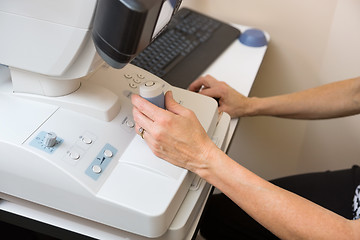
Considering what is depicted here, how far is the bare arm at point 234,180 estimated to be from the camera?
75cm

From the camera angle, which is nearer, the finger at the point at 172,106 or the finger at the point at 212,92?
the finger at the point at 172,106

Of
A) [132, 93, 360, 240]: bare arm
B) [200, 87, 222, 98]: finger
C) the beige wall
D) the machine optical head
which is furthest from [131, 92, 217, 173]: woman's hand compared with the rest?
the beige wall

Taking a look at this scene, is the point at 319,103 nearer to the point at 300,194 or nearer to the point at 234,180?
the point at 300,194

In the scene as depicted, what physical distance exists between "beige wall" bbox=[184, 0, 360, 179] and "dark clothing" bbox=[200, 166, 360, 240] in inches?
13.5

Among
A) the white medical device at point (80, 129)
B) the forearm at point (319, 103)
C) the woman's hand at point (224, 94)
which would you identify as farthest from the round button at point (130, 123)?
the forearm at point (319, 103)

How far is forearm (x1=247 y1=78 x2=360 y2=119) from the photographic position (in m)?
1.12

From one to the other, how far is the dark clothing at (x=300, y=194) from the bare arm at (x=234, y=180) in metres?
0.31

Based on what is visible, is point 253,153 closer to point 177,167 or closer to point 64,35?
point 177,167

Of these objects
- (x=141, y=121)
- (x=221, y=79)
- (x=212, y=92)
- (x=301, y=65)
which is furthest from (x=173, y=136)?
(x=301, y=65)

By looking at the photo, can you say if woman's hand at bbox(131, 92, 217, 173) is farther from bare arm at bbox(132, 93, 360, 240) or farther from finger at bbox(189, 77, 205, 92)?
finger at bbox(189, 77, 205, 92)

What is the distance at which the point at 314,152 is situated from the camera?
1.59m

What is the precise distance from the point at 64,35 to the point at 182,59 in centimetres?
52

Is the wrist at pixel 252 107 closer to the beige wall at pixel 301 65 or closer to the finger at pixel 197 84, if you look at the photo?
the finger at pixel 197 84

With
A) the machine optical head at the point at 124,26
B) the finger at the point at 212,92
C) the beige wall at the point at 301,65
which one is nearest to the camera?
the machine optical head at the point at 124,26
